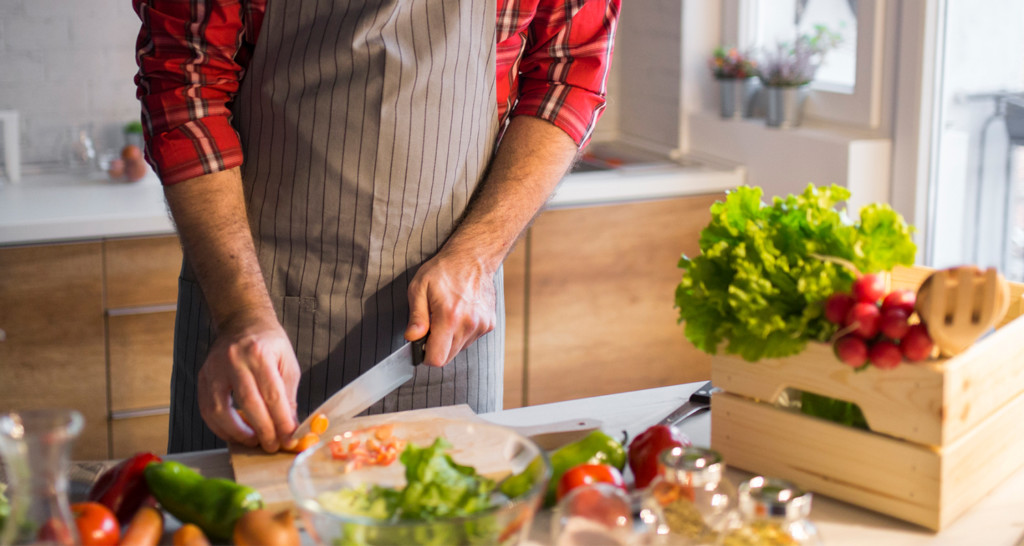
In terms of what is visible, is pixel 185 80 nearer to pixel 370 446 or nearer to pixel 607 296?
pixel 370 446

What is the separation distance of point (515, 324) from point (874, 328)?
170 cm

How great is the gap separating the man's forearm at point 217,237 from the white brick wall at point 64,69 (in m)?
1.67

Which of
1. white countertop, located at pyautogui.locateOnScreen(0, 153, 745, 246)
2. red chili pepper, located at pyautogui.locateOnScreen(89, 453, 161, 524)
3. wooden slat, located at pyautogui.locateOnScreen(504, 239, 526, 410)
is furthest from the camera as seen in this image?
wooden slat, located at pyautogui.locateOnScreen(504, 239, 526, 410)

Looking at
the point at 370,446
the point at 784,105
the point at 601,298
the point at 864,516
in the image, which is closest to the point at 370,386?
the point at 370,446

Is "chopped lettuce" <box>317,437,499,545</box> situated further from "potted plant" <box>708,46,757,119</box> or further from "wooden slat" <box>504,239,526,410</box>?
"potted plant" <box>708,46,757,119</box>

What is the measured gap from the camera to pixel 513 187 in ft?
4.62

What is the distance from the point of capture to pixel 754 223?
99cm

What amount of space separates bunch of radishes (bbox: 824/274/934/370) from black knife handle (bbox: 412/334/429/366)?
0.49 meters

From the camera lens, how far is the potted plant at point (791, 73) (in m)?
2.53

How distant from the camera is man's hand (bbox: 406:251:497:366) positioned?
3.98ft

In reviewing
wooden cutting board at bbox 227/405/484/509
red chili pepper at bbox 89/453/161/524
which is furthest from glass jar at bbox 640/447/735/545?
red chili pepper at bbox 89/453/161/524

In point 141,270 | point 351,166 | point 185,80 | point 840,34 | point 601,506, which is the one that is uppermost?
point 840,34

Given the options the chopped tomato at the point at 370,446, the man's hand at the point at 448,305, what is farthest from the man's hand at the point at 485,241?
the chopped tomato at the point at 370,446

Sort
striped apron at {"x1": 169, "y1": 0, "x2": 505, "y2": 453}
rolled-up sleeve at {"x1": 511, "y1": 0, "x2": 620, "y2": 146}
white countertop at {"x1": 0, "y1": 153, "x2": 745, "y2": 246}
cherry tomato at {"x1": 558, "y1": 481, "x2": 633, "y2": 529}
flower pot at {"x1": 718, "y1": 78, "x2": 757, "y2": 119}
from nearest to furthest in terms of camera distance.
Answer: cherry tomato at {"x1": 558, "y1": 481, "x2": 633, "y2": 529}, striped apron at {"x1": 169, "y1": 0, "x2": 505, "y2": 453}, rolled-up sleeve at {"x1": 511, "y1": 0, "x2": 620, "y2": 146}, white countertop at {"x1": 0, "y1": 153, "x2": 745, "y2": 246}, flower pot at {"x1": 718, "y1": 78, "x2": 757, "y2": 119}
